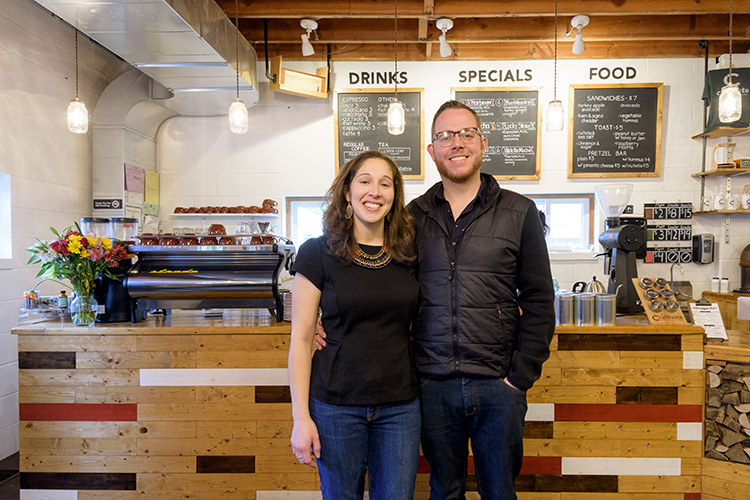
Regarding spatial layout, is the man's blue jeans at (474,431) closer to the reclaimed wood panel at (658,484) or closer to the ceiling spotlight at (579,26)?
the reclaimed wood panel at (658,484)

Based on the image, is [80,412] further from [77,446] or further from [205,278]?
[205,278]

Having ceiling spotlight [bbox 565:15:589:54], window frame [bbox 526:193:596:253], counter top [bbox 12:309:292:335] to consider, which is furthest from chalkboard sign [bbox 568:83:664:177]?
counter top [bbox 12:309:292:335]

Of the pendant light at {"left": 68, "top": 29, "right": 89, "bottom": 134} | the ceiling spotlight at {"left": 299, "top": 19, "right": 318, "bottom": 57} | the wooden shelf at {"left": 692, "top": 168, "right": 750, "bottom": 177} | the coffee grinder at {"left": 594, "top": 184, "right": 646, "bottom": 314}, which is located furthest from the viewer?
the wooden shelf at {"left": 692, "top": 168, "right": 750, "bottom": 177}

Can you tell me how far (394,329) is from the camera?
57.1 inches

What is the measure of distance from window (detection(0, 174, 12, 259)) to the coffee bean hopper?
1533 mm

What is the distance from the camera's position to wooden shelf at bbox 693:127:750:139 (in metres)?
4.22

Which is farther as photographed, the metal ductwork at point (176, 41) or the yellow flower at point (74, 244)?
the metal ductwork at point (176, 41)

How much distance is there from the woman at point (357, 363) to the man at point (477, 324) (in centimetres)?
12

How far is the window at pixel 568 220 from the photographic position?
458 cm

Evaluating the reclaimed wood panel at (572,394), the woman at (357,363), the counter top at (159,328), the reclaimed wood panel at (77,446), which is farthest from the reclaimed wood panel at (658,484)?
the reclaimed wood panel at (77,446)

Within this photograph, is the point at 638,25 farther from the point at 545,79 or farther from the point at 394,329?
the point at 394,329

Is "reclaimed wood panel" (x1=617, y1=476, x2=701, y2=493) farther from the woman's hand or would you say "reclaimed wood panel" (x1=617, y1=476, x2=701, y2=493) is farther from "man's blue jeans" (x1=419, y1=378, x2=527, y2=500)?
the woman's hand

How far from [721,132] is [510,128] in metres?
1.92

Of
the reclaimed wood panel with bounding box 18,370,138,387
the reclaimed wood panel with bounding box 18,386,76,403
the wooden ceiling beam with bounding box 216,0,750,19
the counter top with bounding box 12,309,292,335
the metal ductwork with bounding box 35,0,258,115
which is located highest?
the wooden ceiling beam with bounding box 216,0,750,19
